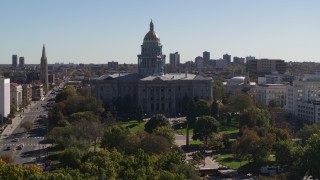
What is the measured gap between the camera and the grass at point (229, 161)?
57.6 m

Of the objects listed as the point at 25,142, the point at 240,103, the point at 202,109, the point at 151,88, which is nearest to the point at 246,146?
the point at 25,142

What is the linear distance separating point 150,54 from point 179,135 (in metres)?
40.0

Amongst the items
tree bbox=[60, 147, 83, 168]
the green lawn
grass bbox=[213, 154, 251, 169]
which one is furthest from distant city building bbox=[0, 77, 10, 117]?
tree bbox=[60, 147, 83, 168]

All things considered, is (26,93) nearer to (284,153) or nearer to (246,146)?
(246,146)

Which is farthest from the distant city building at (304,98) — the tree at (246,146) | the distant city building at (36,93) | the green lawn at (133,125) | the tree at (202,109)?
the distant city building at (36,93)

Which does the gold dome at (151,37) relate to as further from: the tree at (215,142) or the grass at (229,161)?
the grass at (229,161)

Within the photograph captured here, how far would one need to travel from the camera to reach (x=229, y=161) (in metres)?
59.9

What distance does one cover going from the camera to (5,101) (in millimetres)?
101875

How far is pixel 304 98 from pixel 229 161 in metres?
36.8

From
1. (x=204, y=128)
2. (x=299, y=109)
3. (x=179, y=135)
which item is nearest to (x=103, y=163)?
(x=204, y=128)

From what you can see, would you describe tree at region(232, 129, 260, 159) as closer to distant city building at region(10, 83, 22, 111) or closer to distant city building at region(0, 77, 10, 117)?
distant city building at region(0, 77, 10, 117)

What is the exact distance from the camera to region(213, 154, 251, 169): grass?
57.6 metres

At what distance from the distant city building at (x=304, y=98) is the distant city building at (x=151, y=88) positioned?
18.6 meters

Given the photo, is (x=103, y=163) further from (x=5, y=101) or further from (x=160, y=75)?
(x=160, y=75)
